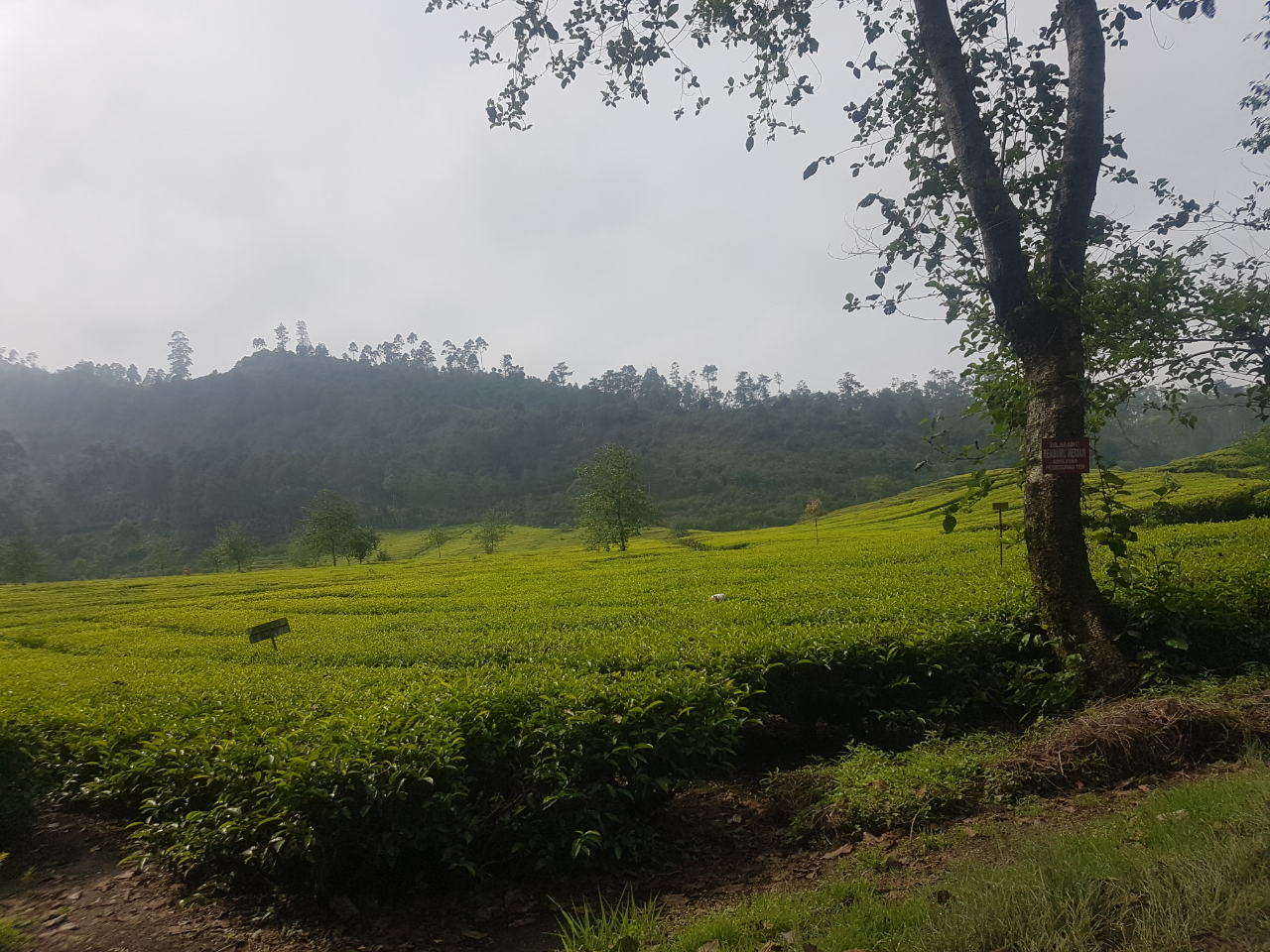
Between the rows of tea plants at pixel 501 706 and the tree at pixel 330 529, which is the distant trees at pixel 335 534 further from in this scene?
the rows of tea plants at pixel 501 706

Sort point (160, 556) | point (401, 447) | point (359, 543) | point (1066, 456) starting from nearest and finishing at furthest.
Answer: point (1066, 456) < point (359, 543) < point (160, 556) < point (401, 447)

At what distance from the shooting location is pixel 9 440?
325ft

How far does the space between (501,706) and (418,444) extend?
121 metres

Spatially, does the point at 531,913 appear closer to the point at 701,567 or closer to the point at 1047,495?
the point at 1047,495

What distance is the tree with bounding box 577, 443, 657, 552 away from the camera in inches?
1452

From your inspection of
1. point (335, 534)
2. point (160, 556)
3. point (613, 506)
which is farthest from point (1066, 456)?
point (160, 556)

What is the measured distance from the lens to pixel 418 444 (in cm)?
11912

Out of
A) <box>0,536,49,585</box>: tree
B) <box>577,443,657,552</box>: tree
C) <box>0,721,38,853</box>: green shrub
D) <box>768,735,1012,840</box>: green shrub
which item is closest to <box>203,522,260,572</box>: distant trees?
<box>0,536,49,585</box>: tree

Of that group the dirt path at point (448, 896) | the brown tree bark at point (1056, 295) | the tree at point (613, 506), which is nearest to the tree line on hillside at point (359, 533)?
the tree at point (613, 506)

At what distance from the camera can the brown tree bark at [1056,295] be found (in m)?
5.84

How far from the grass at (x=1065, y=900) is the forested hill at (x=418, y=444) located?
73.4 metres

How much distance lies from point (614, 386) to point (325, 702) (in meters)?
140

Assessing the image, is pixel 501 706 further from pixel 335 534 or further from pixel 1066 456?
pixel 335 534

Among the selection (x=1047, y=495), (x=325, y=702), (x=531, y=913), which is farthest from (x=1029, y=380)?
(x=325, y=702)
